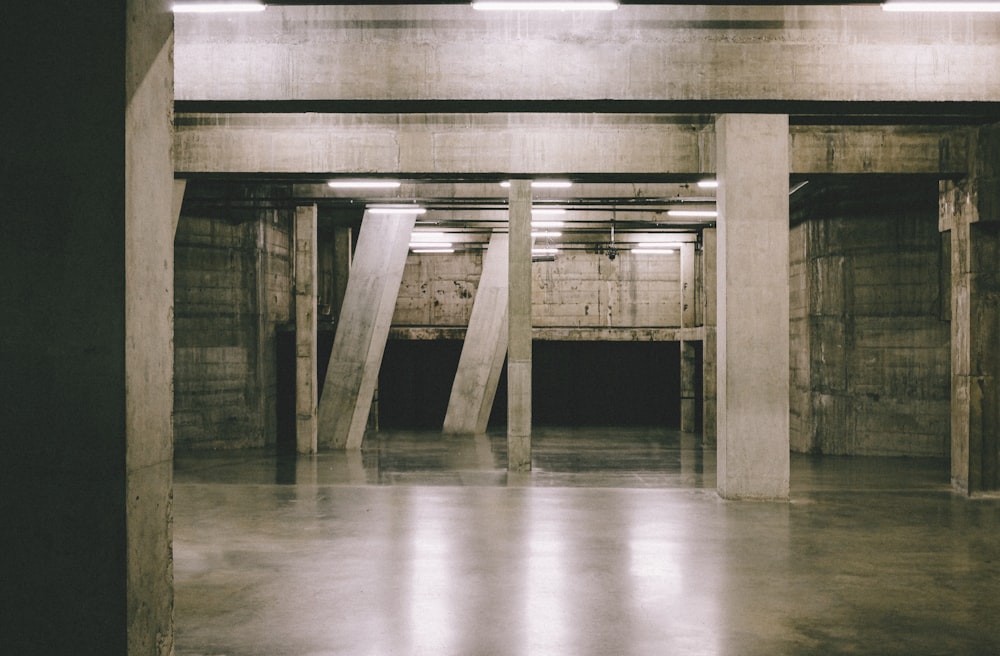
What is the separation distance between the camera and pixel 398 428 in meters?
24.8

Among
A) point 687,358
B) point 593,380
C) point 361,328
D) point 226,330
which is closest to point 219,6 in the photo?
point 361,328

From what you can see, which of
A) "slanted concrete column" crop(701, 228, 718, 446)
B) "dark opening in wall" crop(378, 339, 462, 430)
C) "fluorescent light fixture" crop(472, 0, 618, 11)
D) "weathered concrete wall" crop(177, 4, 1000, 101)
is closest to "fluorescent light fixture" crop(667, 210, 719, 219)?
"slanted concrete column" crop(701, 228, 718, 446)

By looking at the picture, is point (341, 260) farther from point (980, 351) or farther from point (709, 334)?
point (980, 351)

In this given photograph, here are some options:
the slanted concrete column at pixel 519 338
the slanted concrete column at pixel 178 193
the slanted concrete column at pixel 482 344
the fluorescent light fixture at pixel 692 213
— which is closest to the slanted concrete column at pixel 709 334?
the fluorescent light fixture at pixel 692 213

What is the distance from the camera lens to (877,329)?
683 inches

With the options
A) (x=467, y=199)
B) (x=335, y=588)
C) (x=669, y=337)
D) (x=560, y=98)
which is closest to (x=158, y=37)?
(x=335, y=588)

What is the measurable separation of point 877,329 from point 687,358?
23.5ft

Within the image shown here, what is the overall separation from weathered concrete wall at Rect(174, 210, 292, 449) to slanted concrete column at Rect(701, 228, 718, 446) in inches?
462

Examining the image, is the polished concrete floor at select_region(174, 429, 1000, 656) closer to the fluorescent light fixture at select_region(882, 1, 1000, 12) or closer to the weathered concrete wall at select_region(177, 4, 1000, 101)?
the weathered concrete wall at select_region(177, 4, 1000, 101)

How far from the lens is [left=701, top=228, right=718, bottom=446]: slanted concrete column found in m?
21.1

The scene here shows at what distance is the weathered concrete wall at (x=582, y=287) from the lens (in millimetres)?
25688

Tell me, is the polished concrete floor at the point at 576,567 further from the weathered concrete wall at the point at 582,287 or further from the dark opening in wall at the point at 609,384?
the dark opening in wall at the point at 609,384

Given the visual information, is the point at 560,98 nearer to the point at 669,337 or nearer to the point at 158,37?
the point at 158,37

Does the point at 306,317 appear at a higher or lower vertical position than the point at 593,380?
higher
